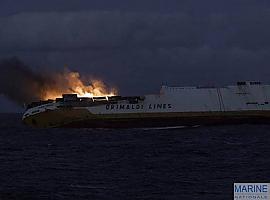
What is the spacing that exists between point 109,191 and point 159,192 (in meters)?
2.82

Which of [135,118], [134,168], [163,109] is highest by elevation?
[163,109]

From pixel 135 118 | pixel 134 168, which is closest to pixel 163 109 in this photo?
pixel 135 118

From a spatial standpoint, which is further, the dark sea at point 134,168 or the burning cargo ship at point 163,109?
the burning cargo ship at point 163,109

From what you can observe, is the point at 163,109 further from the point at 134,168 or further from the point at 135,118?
the point at 134,168

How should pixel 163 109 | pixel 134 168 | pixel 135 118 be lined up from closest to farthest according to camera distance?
pixel 134 168, pixel 135 118, pixel 163 109

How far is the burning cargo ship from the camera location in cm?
9181

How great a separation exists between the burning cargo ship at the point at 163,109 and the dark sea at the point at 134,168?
18.5 m

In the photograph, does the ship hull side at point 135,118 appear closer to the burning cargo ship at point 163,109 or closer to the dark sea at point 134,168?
the burning cargo ship at point 163,109

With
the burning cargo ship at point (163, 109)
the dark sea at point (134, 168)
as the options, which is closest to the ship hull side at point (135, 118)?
the burning cargo ship at point (163, 109)

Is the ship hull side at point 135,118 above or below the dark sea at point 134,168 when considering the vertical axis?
above

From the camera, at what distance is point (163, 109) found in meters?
92.0

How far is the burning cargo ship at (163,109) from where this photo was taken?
91812 millimetres

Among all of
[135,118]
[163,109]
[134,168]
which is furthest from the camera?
[163,109]

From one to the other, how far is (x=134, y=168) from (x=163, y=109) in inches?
1949
